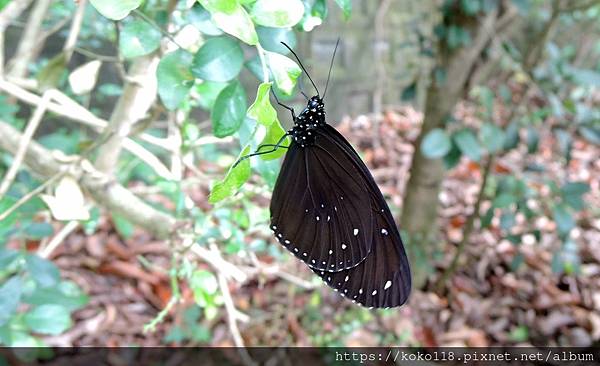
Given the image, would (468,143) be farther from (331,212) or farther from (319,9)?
(319,9)

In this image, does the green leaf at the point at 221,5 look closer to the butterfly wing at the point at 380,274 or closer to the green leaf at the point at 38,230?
the butterfly wing at the point at 380,274

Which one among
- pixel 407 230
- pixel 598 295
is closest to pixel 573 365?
pixel 598 295

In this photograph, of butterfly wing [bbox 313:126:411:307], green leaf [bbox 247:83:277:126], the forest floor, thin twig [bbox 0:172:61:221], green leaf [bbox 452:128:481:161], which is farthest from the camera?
the forest floor

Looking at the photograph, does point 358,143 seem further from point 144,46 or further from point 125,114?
point 144,46

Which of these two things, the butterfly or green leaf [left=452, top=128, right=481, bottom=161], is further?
green leaf [left=452, top=128, right=481, bottom=161]

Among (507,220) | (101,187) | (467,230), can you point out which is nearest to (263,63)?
(101,187)

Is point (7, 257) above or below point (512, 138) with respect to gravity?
below

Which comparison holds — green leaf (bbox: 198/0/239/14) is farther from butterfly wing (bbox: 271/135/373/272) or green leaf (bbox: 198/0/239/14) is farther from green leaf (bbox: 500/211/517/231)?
green leaf (bbox: 500/211/517/231)

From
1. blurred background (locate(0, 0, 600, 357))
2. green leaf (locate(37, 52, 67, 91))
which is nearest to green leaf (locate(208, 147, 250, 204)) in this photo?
blurred background (locate(0, 0, 600, 357))
